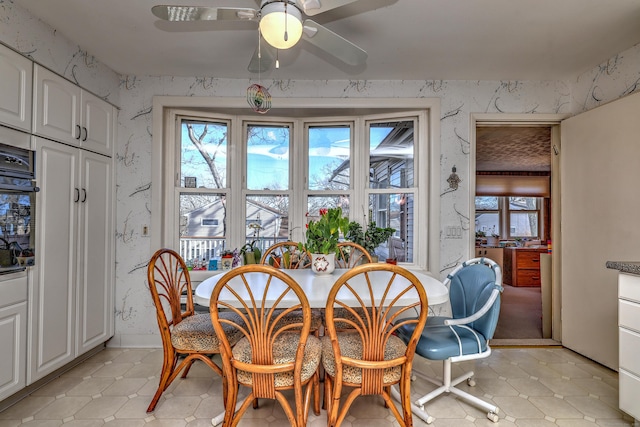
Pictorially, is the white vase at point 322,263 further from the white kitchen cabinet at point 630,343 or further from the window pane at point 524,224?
the window pane at point 524,224

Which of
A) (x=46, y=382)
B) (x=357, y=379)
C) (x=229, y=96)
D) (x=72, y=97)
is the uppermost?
(x=229, y=96)

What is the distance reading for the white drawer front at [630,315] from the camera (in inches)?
62.3

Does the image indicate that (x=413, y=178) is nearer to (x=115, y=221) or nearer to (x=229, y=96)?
(x=229, y=96)

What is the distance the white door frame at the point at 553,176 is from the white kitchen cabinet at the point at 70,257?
3242mm

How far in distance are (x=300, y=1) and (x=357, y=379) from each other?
1.73 meters

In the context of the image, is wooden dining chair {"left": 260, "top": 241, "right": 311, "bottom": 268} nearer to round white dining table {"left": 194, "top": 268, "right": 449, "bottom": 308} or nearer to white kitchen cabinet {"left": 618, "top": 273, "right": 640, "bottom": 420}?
round white dining table {"left": 194, "top": 268, "right": 449, "bottom": 308}

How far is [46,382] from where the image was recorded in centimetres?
208

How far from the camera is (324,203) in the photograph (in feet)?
10.1

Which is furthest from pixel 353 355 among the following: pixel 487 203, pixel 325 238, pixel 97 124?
pixel 487 203

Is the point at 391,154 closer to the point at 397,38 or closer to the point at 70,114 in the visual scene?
the point at 397,38

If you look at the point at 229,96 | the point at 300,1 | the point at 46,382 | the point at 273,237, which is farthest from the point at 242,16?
the point at 46,382

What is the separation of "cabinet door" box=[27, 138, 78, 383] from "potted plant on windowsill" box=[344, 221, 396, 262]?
85.8 inches

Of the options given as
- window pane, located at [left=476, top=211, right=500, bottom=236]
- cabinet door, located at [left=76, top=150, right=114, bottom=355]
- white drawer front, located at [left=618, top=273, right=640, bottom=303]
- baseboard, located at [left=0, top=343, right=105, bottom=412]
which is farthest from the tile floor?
window pane, located at [left=476, top=211, right=500, bottom=236]

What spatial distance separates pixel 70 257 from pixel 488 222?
23.7 feet
